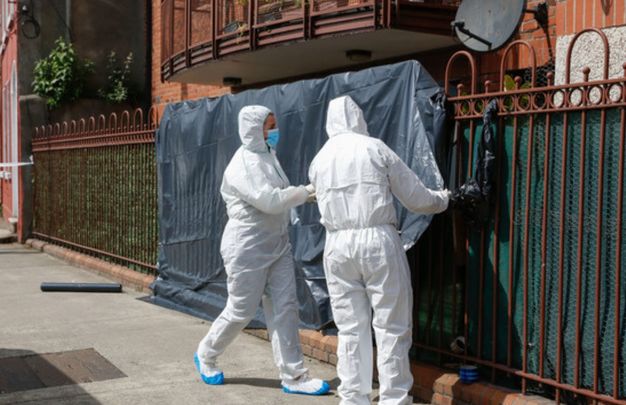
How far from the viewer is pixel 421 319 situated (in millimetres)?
5633

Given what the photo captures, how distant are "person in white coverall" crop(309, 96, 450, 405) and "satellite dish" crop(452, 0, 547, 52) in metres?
2.07

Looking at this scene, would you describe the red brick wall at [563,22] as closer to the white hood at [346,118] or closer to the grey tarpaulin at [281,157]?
the grey tarpaulin at [281,157]

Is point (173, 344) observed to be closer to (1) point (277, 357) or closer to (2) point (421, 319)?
(1) point (277, 357)

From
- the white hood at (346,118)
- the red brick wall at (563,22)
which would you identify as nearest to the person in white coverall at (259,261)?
the white hood at (346,118)

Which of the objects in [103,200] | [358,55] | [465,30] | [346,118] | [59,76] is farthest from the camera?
[59,76]

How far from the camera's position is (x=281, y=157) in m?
6.80

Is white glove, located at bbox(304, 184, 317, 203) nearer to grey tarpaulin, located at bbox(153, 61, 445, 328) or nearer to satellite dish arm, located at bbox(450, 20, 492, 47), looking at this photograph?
grey tarpaulin, located at bbox(153, 61, 445, 328)

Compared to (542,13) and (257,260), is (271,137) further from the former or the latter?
(542,13)

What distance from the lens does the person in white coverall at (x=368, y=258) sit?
453 centimetres

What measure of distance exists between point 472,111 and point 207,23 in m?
7.07

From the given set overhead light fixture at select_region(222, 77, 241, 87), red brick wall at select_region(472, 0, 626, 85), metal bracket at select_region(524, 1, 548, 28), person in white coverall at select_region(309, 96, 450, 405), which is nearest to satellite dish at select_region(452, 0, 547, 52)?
red brick wall at select_region(472, 0, 626, 85)

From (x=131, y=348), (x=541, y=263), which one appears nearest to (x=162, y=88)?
(x=131, y=348)

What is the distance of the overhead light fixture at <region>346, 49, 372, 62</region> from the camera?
9523mm

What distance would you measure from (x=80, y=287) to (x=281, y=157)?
163 inches
